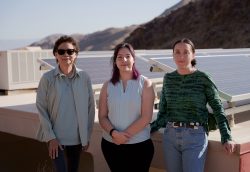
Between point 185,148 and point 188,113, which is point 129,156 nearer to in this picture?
point 185,148

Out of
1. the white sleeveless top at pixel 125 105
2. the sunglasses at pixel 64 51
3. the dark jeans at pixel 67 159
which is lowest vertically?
the dark jeans at pixel 67 159

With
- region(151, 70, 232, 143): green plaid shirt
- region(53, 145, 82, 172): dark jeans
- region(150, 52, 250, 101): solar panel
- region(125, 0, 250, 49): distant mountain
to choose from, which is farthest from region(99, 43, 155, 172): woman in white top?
region(125, 0, 250, 49): distant mountain

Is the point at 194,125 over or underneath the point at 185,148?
over

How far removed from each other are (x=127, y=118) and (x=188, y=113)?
59 cm

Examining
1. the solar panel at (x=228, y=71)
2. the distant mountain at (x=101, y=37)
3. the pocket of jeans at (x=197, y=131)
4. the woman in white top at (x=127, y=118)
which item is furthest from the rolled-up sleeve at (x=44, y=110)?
the distant mountain at (x=101, y=37)

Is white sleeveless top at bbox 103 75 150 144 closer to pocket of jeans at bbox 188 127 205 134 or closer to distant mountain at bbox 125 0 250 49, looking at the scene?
pocket of jeans at bbox 188 127 205 134

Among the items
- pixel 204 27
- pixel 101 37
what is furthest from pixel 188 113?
pixel 101 37

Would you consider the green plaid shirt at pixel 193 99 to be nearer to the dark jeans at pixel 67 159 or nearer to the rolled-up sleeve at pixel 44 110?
the dark jeans at pixel 67 159

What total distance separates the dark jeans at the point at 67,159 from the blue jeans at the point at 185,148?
3.05ft

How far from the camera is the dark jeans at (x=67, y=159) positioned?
4.62 metres

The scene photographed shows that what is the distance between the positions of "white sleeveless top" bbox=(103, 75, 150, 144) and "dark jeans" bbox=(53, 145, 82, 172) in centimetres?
41

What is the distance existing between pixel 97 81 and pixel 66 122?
9.65ft

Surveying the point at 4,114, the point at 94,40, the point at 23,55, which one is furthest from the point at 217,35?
the point at 94,40

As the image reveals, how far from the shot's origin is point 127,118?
4484 millimetres
